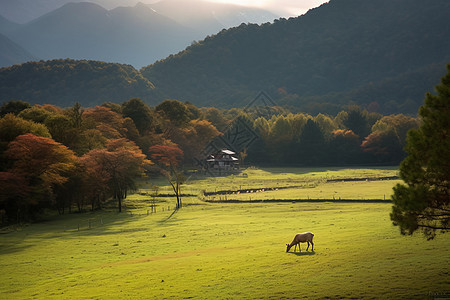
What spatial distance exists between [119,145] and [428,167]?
194 feet

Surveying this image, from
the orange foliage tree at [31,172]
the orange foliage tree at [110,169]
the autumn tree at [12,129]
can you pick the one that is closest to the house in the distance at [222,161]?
the orange foliage tree at [110,169]

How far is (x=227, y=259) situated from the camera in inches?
965

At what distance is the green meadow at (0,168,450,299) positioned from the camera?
1814 cm

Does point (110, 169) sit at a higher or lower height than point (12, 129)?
lower

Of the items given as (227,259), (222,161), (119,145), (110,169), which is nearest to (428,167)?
(227,259)

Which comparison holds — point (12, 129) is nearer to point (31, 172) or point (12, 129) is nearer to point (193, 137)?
point (31, 172)

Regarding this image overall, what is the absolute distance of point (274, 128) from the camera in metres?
141

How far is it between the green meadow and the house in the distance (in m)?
70.0

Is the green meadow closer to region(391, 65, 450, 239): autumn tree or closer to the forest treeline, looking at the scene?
region(391, 65, 450, 239): autumn tree

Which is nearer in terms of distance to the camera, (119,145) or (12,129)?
(12,129)

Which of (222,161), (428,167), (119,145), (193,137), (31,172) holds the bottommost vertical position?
(428,167)

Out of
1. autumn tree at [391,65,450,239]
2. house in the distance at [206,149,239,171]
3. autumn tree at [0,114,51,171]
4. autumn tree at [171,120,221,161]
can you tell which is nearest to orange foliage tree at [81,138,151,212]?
autumn tree at [0,114,51,171]

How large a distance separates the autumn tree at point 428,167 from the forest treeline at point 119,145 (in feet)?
139

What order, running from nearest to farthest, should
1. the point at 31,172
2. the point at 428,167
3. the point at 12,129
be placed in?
the point at 428,167
the point at 31,172
the point at 12,129
